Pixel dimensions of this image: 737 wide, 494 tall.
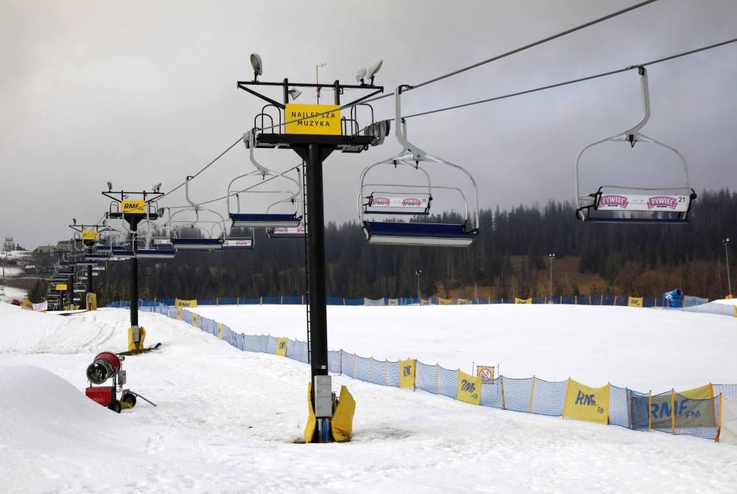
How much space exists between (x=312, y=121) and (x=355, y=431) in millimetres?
7856

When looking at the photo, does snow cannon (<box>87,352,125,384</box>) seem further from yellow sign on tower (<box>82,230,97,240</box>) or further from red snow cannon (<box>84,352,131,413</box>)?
yellow sign on tower (<box>82,230,97,240</box>)

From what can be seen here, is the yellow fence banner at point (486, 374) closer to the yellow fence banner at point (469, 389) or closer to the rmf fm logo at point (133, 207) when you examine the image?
the yellow fence banner at point (469, 389)

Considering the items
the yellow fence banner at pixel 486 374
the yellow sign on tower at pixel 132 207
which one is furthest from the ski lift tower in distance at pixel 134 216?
the yellow fence banner at pixel 486 374

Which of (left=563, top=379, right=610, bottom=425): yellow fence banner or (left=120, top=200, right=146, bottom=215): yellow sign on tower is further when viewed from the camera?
(left=120, top=200, right=146, bottom=215): yellow sign on tower

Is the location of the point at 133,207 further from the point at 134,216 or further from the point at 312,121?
the point at 312,121

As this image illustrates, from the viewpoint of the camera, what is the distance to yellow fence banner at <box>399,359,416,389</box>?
961 inches

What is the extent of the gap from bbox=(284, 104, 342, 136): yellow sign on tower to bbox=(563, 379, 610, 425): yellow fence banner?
1009 cm

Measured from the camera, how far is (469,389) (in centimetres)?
2214

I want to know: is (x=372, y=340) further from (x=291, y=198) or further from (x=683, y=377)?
(x=291, y=198)

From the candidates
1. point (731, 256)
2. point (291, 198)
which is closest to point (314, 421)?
point (291, 198)

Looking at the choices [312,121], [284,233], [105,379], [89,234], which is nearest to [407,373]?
[284,233]

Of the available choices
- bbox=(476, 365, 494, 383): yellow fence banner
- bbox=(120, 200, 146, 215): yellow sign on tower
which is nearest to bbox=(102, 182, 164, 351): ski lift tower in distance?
bbox=(120, 200, 146, 215): yellow sign on tower

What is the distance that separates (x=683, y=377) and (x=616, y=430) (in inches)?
538

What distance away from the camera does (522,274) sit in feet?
561
